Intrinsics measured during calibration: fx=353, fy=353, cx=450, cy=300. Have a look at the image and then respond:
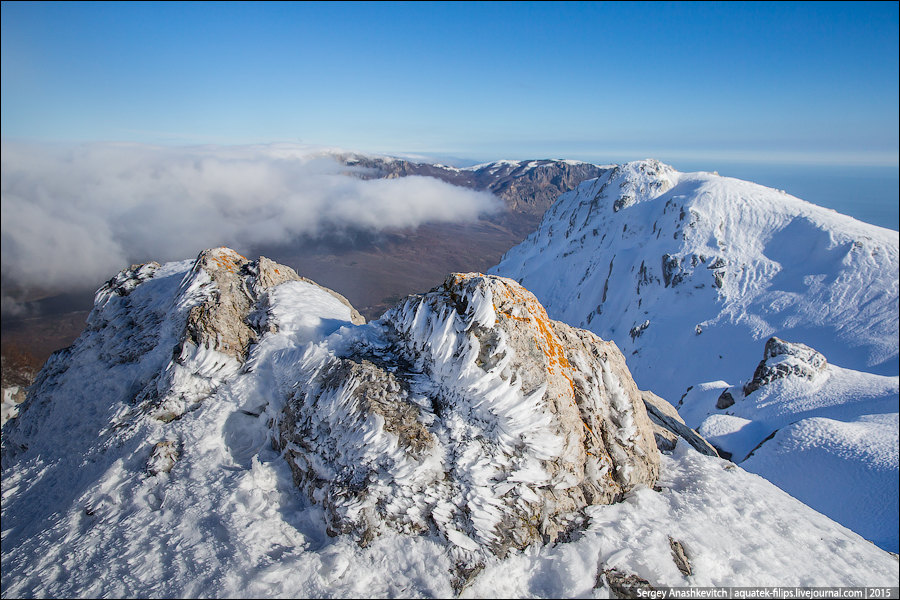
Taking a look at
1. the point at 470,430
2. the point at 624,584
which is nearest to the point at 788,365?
the point at 624,584

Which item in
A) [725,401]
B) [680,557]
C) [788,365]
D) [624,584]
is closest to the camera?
[624,584]

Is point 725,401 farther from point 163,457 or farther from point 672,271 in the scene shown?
point 163,457

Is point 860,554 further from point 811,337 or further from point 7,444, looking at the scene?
point 811,337

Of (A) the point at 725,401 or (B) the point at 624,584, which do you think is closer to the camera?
(B) the point at 624,584

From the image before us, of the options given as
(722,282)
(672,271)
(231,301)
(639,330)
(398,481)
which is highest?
(231,301)

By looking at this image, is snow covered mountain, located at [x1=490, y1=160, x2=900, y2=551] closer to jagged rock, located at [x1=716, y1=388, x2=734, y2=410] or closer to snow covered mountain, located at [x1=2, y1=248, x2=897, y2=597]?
jagged rock, located at [x1=716, y1=388, x2=734, y2=410]

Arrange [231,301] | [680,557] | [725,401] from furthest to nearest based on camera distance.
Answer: [725,401]
[231,301]
[680,557]

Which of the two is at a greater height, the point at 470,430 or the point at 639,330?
the point at 470,430

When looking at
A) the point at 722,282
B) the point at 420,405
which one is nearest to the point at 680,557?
the point at 420,405

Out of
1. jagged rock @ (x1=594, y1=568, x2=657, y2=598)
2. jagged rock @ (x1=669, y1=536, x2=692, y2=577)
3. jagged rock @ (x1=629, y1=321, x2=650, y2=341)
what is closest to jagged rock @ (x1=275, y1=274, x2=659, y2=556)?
jagged rock @ (x1=594, y1=568, x2=657, y2=598)

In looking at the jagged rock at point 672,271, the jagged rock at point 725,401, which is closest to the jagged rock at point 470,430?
the jagged rock at point 725,401
